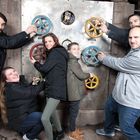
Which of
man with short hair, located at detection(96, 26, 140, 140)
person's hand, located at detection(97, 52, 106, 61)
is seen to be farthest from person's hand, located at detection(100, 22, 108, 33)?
man with short hair, located at detection(96, 26, 140, 140)

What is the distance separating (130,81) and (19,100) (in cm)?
120

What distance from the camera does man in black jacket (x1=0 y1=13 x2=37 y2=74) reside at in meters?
3.05

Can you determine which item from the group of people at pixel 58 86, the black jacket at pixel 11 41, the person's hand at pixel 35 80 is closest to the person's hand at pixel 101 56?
the group of people at pixel 58 86

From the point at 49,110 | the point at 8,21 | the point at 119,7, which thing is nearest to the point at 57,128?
the point at 49,110

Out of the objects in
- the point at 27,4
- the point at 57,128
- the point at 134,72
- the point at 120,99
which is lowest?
the point at 57,128

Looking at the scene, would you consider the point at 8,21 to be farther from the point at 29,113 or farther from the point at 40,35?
the point at 29,113

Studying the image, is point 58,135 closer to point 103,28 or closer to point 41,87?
point 41,87

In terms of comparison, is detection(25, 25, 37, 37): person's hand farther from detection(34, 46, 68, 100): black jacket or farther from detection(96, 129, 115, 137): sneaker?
detection(96, 129, 115, 137): sneaker

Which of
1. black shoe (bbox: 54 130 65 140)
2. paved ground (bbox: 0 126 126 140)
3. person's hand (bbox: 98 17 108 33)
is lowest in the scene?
paved ground (bbox: 0 126 126 140)

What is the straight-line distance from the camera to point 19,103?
3.03 metres

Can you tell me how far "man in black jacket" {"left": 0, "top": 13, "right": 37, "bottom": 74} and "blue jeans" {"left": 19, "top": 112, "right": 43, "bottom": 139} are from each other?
2.22ft

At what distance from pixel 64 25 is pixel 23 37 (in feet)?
1.89

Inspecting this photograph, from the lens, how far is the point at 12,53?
342 centimetres

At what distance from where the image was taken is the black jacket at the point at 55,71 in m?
2.95
